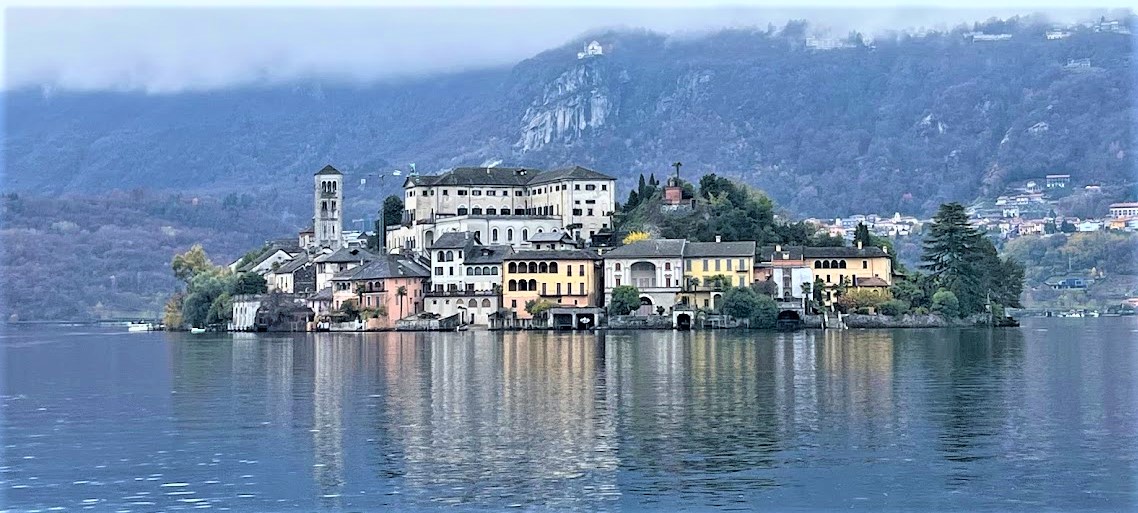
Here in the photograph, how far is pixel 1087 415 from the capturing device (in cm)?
4684

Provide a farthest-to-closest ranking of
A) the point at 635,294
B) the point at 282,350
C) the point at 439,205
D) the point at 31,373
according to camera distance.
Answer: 1. the point at 439,205
2. the point at 635,294
3. the point at 282,350
4. the point at 31,373

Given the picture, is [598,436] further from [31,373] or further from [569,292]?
[569,292]

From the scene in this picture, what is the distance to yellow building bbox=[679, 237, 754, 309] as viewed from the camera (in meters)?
108

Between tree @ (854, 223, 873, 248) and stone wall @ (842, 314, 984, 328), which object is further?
tree @ (854, 223, 873, 248)

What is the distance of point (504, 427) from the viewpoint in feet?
145

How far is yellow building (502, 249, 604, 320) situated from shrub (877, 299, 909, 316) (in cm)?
1529

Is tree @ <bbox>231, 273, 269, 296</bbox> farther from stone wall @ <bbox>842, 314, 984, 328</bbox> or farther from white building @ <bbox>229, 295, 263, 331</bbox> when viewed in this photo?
stone wall @ <bbox>842, 314, 984, 328</bbox>

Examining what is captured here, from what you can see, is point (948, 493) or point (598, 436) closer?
point (948, 493)

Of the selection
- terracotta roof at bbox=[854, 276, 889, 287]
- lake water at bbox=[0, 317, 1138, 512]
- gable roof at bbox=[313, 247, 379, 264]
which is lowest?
lake water at bbox=[0, 317, 1138, 512]

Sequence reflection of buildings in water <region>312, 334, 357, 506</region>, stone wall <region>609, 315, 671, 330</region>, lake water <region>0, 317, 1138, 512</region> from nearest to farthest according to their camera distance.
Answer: lake water <region>0, 317, 1138, 512</region>, reflection of buildings in water <region>312, 334, 357, 506</region>, stone wall <region>609, 315, 671, 330</region>

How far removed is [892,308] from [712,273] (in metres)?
9.74

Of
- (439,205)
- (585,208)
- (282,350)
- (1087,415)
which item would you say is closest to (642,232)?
(585,208)

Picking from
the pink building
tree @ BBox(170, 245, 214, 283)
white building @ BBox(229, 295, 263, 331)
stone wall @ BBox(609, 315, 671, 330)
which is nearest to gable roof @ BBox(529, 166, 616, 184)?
the pink building

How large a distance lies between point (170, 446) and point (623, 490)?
1146cm
